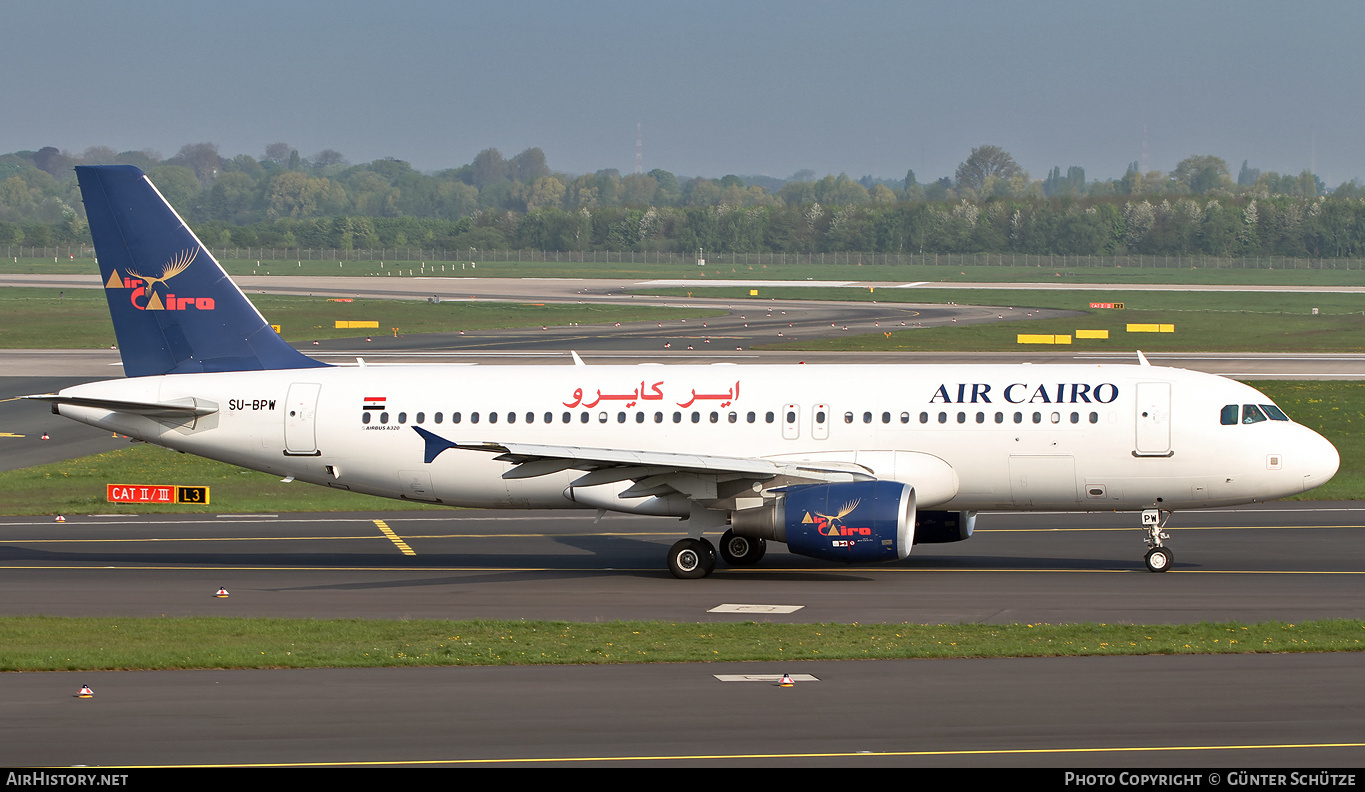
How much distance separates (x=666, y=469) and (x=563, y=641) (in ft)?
22.8

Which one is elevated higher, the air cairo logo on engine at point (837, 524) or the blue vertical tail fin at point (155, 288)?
the blue vertical tail fin at point (155, 288)

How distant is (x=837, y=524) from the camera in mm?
29469

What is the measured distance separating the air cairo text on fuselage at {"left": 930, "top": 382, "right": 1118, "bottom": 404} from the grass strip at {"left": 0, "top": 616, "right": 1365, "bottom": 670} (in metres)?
7.23

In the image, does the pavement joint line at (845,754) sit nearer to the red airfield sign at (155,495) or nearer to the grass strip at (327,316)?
the red airfield sign at (155,495)

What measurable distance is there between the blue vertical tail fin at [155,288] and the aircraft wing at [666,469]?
22.7 ft

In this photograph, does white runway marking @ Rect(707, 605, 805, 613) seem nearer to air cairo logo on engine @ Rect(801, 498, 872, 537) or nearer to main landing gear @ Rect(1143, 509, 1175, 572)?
air cairo logo on engine @ Rect(801, 498, 872, 537)

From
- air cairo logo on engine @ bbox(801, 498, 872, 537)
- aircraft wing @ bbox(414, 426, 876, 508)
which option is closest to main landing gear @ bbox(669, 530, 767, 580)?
Result: aircraft wing @ bbox(414, 426, 876, 508)

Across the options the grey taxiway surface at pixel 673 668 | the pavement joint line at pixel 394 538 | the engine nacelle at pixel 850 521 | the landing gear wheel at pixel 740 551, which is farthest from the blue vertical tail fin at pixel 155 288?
the engine nacelle at pixel 850 521

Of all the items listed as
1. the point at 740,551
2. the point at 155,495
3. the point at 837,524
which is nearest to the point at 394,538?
the point at 740,551

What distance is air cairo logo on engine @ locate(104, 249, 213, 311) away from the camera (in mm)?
34188

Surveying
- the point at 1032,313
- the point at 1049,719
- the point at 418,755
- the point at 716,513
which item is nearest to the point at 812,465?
the point at 716,513

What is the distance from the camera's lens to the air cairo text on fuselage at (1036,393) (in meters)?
31.6

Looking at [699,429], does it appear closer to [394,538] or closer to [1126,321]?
[394,538]

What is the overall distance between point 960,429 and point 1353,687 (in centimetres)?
1202
